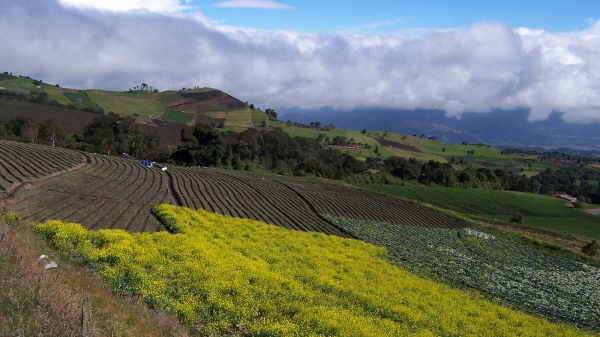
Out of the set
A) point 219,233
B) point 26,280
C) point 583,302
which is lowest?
point 583,302

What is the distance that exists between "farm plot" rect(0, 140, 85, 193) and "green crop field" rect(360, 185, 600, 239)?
60719 millimetres

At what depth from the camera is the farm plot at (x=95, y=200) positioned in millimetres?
27922

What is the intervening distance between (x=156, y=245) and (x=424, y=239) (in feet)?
108

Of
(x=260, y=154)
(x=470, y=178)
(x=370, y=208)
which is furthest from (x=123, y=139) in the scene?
(x=470, y=178)

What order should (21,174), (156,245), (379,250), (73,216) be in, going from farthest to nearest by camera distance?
(379,250) → (21,174) → (73,216) → (156,245)

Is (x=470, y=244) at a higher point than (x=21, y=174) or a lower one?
lower

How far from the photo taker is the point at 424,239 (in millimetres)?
47625

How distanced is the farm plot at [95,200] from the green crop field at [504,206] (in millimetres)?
56932

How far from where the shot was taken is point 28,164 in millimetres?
39812

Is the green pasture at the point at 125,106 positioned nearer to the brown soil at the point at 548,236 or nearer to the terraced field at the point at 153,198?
the terraced field at the point at 153,198

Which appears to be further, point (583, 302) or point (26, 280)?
point (583, 302)

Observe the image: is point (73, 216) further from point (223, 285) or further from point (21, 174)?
point (223, 285)

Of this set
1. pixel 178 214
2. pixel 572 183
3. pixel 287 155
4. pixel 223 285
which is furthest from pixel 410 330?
pixel 572 183

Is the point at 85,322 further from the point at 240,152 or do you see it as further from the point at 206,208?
the point at 240,152
